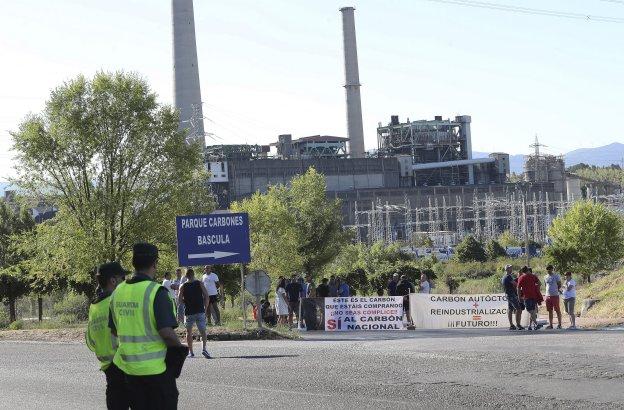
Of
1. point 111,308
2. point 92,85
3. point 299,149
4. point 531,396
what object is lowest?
point 531,396

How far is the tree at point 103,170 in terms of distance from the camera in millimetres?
40438

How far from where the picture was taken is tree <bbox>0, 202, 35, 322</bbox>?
162 ft

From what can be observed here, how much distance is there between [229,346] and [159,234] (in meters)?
18.1

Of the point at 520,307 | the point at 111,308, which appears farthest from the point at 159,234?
the point at 111,308

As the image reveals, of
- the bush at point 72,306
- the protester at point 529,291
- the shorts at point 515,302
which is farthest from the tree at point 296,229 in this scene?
the protester at point 529,291

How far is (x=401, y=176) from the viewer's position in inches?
5650

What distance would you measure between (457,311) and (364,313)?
2666mm

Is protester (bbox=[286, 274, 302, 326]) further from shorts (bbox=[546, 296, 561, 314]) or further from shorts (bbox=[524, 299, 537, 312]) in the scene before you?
shorts (bbox=[546, 296, 561, 314])

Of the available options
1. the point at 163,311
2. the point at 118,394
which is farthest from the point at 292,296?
the point at 163,311

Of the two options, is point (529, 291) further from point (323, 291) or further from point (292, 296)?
point (292, 296)

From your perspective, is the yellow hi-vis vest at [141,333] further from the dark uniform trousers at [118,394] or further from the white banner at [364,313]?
the white banner at [364,313]

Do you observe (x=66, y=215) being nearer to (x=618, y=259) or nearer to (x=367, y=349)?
(x=367, y=349)

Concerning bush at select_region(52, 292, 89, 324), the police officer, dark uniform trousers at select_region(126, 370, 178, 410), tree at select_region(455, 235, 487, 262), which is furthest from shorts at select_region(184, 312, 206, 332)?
tree at select_region(455, 235, 487, 262)

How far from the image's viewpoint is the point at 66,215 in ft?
135
